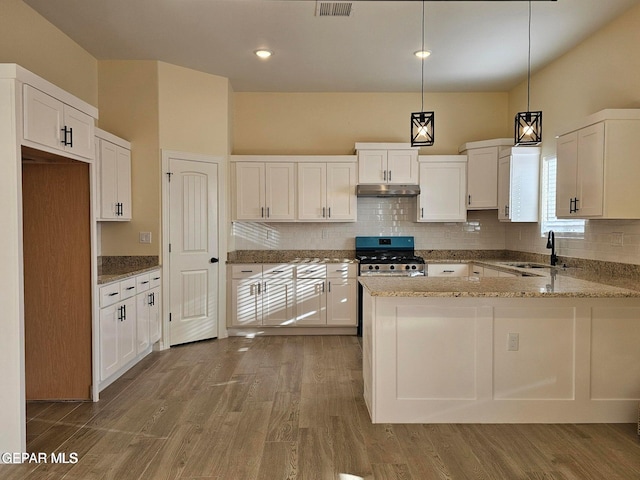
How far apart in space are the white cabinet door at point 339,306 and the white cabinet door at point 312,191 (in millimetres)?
864

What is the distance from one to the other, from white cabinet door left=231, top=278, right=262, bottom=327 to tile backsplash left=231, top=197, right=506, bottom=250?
2.21 feet

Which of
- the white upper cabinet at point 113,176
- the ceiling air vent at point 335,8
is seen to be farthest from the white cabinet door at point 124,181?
the ceiling air vent at point 335,8

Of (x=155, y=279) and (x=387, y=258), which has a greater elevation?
(x=387, y=258)

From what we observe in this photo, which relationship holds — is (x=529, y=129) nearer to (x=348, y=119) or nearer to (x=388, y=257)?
(x=388, y=257)

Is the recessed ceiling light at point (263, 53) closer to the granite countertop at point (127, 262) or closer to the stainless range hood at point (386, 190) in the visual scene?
the stainless range hood at point (386, 190)

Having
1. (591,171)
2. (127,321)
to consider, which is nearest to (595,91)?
(591,171)

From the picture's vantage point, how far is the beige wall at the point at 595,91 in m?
3.65

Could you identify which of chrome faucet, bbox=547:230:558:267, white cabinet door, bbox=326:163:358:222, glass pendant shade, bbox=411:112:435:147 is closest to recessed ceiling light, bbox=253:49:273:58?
Result: white cabinet door, bbox=326:163:358:222

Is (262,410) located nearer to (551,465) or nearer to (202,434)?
(202,434)

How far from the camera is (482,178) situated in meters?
5.62

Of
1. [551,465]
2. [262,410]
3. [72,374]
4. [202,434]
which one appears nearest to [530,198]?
[551,465]

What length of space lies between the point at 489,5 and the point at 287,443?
8.46ft
